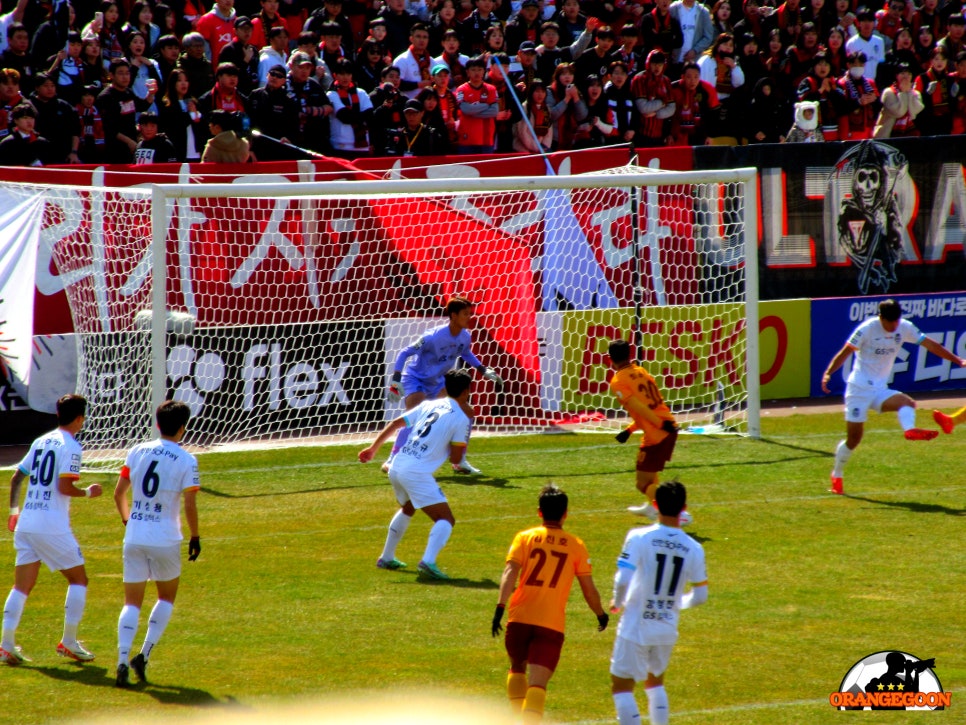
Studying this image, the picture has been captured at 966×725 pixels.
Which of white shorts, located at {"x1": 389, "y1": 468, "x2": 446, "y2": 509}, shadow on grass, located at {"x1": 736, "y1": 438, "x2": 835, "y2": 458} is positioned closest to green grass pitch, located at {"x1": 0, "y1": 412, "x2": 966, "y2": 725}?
shadow on grass, located at {"x1": 736, "y1": 438, "x2": 835, "y2": 458}

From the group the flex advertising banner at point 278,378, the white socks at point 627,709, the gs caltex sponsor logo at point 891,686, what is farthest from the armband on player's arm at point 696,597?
the flex advertising banner at point 278,378

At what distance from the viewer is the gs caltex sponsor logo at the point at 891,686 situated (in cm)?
798

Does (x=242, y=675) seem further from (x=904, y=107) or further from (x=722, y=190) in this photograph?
(x=904, y=107)

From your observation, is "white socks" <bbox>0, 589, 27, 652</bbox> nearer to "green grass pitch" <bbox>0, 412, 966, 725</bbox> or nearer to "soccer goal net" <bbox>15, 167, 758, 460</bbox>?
"green grass pitch" <bbox>0, 412, 966, 725</bbox>

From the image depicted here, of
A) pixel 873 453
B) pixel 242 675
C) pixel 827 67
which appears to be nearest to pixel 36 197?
pixel 242 675

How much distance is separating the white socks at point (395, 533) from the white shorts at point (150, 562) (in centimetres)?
288

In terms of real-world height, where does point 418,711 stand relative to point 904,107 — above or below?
below

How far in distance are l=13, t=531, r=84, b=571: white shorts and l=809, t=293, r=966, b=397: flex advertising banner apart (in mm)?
14454

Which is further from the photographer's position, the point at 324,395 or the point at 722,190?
the point at 722,190

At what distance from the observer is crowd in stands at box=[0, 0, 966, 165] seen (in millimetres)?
17891

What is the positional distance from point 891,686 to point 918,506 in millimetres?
5529

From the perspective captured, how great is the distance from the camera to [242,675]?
8.68m

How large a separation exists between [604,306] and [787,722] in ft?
38.4

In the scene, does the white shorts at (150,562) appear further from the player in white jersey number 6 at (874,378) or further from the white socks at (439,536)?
the player in white jersey number 6 at (874,378)
